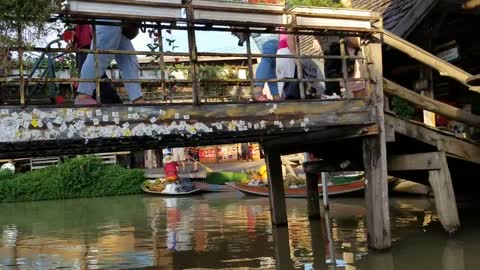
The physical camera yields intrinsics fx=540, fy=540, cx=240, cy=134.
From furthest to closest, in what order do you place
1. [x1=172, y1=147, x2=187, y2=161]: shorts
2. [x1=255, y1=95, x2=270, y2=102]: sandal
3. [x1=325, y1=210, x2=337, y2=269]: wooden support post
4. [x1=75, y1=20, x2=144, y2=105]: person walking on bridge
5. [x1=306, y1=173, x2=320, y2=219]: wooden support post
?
1. [x1=172, y1=147, x2=187, y2=161]: shorts
2. [x1=306, y1=173, x2=320, y2=219]: wooden support post
3. [x1=325, y1=210, x2=337, y2=269]: wooden support post
4. [x1=255, y1=95, x2=270, y2=102]: sandal
5. [x1=75, y1=20, x2=144, y2=105]: person walking on bridge

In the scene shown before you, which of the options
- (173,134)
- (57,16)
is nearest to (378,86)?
(173,134)

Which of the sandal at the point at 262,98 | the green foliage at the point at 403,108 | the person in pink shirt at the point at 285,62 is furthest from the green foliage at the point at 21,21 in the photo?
the green foliage at the point at 403,108

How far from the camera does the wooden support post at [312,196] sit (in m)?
11.3

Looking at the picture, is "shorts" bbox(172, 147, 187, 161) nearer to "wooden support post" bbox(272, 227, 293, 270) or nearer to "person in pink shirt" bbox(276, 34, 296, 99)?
"wooden support post" bbox(272, 227, 293, 270)

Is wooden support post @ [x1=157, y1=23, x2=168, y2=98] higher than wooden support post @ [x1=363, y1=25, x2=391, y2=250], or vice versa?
wooden support post @ [x1=157, y1=23, x2=168, y2=98]

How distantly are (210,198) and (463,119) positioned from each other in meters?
12.5

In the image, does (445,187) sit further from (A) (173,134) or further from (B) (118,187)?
(B) (118,187)

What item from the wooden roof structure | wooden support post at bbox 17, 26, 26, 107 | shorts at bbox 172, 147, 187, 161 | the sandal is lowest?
shorts at bbox 172, 147, 187, 161

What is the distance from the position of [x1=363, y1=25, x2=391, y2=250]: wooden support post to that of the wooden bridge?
1 centimetres

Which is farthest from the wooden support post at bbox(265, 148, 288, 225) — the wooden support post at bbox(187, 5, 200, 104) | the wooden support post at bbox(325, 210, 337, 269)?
the wooden support post at bbox(187, 5, 200, 104)

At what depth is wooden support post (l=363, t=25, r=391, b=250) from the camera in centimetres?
728

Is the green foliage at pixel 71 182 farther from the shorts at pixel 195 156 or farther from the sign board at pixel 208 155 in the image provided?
the sign board at pixel 208 155

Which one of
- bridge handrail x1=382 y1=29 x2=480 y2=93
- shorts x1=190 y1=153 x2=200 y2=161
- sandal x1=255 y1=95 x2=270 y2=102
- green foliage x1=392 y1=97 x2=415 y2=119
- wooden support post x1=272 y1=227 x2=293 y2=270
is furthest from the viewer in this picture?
shorts x1=190 y1=153 x2=200 y2=161

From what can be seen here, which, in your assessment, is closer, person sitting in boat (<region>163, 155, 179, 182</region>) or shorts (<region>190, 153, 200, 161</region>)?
person sitting in boat (<region>163, 155, 179, 182</region>)
